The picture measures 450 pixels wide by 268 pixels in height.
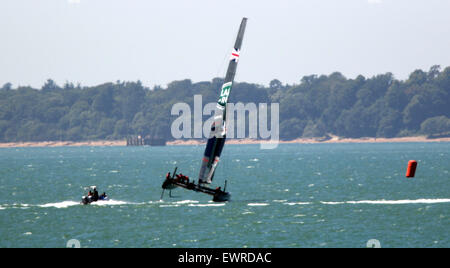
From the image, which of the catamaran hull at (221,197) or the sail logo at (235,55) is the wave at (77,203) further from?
the sail logo at (235,55)

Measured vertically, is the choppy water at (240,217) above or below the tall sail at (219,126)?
below

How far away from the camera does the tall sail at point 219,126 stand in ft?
216

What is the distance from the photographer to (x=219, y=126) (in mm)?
66188

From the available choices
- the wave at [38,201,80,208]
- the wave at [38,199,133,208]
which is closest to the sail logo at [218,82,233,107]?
the wave at [38,199,133,208]

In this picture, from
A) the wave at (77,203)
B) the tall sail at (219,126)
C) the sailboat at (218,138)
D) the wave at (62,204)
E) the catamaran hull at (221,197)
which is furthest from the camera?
the wave at (77,203)

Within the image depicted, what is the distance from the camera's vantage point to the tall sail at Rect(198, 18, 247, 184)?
65812 millimetres

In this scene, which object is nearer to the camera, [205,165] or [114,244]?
[114,244]

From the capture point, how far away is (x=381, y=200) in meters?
71.6

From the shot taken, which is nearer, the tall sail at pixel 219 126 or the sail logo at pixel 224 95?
the sail logo at pixel 224 95

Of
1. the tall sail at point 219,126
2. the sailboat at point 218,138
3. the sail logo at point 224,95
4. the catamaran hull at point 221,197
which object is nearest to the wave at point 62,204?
the sailboat at point 218,138

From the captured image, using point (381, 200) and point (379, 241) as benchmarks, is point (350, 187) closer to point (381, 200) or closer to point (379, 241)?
point (381, 200)

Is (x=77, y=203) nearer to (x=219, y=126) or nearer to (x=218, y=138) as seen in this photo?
(x=218, y=138)
